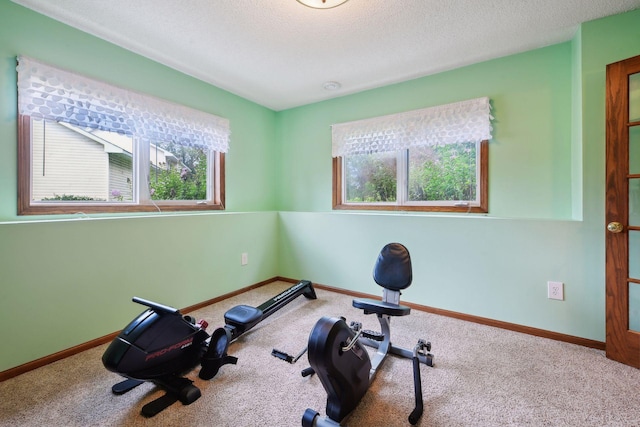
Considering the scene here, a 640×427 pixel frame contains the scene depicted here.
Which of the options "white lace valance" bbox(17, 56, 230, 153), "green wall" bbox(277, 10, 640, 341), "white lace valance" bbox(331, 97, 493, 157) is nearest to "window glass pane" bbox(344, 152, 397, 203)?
"white lace valance" bbox(331, 97, 493, 157)

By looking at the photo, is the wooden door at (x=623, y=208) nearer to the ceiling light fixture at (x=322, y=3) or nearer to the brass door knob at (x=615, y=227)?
the brass door knob at (x=615, y=227)

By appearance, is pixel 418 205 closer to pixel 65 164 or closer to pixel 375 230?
pixel 375 230

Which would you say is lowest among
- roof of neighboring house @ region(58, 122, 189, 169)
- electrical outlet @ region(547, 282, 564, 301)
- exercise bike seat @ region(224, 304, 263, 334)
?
exercise bike seat @ region(224, 304, 263, 334)

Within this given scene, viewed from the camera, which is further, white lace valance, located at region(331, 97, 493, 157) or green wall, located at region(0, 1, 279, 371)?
white lace valance, located at region(331, 97, 493, 157)

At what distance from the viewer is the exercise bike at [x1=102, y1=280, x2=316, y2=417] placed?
54.9 inches

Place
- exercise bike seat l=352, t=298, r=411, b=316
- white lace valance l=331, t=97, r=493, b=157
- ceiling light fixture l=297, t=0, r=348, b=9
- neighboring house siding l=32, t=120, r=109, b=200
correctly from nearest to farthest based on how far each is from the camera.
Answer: exercise bike seat l=352, t=298, r=411, b=316 → ceiling light fixture l=297, t=0, r=348, b=9 → neighboring house siding l=32, t=120, r=109, b=200 → white lace valance l=331, t=97, r=493, b=157

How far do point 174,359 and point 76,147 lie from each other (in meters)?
1.76

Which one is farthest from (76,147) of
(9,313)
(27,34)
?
(9,313)

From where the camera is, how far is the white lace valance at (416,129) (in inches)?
101

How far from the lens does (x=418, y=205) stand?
9.74ft

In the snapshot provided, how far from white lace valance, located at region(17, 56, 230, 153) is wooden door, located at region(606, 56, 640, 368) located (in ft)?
10.7

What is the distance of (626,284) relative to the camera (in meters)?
1.81

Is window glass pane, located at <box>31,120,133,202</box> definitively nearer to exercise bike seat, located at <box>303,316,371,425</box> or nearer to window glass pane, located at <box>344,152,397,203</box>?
exercise bike seat, located at <box>303,316,371,425</box>

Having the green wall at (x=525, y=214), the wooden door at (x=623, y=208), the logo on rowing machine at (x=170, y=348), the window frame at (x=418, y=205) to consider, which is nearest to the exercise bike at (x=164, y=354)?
the logo on rowing machine at (x=170, y=348)
